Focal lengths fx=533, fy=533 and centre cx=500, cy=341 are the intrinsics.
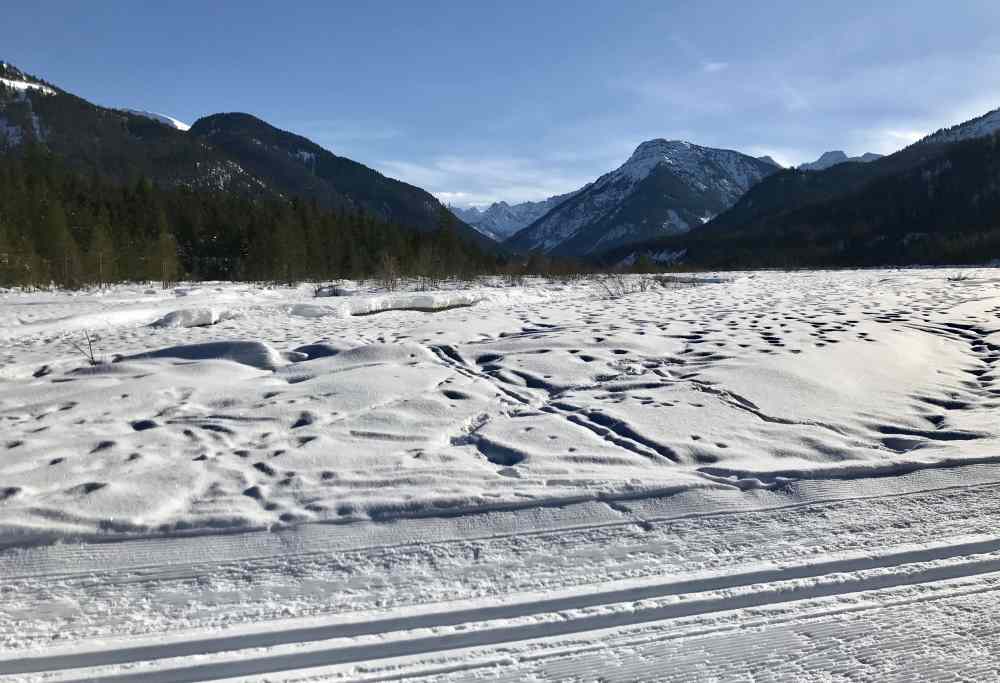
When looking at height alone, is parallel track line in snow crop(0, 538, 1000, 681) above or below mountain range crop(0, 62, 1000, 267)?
below

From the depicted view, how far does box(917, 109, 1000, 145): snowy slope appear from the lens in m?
A: 178

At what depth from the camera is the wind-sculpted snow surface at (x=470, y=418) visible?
2.89 m

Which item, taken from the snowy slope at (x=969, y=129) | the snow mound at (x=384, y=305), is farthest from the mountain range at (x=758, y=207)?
the snow mound at (x=384, y=305)

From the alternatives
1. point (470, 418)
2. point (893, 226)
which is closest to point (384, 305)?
point (470, 418)

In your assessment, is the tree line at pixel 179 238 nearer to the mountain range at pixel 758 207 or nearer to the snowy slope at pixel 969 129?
the mountain range at pixel 758 207

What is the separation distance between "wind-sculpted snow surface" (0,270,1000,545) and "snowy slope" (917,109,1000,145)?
763 feet

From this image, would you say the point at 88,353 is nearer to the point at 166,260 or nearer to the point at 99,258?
the point at 99,258

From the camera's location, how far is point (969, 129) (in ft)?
604

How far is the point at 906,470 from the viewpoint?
306cm

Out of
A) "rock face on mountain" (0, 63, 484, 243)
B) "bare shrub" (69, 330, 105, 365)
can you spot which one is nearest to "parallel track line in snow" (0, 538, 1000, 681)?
"bare shrub" (69, 330, 105, 365)

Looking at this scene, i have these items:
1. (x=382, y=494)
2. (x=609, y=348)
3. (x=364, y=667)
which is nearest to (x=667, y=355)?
Answer: (x=609, y=348)

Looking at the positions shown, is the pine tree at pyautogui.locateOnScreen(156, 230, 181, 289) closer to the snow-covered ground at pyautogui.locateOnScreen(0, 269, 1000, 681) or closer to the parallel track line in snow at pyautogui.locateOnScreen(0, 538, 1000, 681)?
the snow-covered ground at pyautogui.locateOnScreen(0, 269, 1000, 681)

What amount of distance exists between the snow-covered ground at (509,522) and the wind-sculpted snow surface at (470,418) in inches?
1.1

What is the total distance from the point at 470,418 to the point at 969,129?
253m
